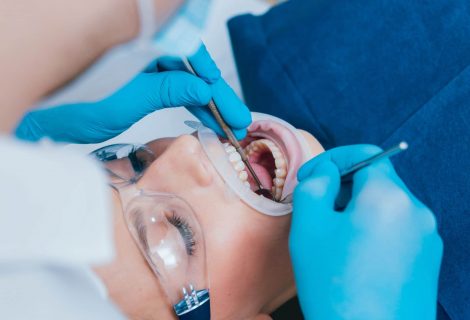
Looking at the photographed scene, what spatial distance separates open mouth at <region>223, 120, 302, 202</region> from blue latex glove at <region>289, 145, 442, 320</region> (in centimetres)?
22

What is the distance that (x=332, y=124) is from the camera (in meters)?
1.41

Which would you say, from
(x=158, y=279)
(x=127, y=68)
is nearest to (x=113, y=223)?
(x=158, y=279)

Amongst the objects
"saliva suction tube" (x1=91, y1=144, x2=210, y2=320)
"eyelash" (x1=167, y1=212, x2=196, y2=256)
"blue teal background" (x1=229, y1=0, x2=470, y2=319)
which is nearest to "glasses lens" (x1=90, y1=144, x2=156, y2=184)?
"saliva suction tube" (x1=91, y1=144, x2=210, y2=320)

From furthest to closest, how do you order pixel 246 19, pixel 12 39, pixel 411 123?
pixel 246 19 → pixel 411 123 → pixel 12 39

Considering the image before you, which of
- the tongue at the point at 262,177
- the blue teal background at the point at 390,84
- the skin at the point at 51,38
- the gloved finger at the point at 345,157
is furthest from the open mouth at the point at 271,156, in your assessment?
the skin at the point at 51,38

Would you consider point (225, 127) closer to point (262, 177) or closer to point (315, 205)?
point (262, 177)

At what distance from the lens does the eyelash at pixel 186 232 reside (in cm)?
103

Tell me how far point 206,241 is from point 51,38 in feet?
1.78

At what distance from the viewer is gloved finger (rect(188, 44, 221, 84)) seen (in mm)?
1154

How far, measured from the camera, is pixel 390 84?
53.0 inches

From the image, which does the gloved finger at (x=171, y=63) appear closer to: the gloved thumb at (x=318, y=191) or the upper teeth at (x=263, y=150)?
the upper teeth at (x=263, y=150)

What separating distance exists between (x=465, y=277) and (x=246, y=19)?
3.39 feet

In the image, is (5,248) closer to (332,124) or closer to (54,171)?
(54,171)

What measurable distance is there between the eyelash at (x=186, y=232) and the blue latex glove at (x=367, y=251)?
0.73 ft
